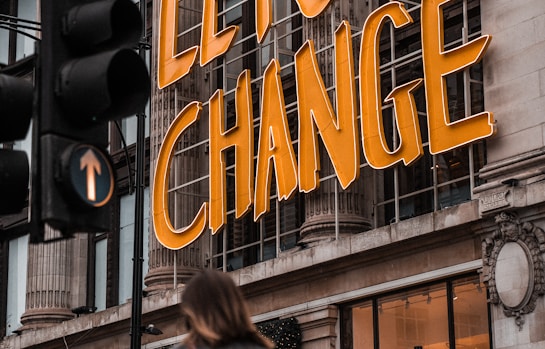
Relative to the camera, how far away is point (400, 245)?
85.1ft

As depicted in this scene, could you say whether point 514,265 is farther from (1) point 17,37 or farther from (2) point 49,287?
(1) point 17,37

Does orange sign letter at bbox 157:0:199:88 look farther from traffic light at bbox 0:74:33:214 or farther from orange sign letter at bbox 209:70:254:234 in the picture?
traffic light at bbox 0:74:33:214

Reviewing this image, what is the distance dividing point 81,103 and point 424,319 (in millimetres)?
20689

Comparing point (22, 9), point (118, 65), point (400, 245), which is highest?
point (22, 9)

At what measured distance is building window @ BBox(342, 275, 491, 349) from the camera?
2505 centimetres

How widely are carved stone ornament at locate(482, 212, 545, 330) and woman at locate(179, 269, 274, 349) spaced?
18.3 metres

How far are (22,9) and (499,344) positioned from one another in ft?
89.6

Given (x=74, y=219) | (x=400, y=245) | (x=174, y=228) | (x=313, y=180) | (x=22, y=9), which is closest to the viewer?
(x=74, y=219)

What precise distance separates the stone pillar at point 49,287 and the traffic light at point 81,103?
32.6 m

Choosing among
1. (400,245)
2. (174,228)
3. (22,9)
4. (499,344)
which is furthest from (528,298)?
(22,9)

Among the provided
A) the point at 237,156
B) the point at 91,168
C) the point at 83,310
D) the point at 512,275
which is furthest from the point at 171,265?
the point at 91,168

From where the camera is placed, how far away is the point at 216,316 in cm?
534

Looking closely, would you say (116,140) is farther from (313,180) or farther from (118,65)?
(118,65)

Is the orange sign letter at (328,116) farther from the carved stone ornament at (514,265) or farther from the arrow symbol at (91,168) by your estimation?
the arrow symbol at (91,168)
